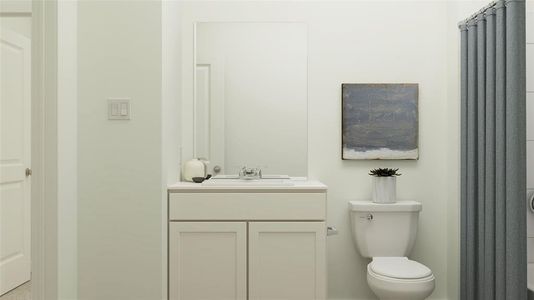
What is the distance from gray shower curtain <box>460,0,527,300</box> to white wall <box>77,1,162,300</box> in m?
1.65

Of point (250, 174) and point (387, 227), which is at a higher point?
point (250, 174)

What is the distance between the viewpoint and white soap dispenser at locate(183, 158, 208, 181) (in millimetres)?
2658

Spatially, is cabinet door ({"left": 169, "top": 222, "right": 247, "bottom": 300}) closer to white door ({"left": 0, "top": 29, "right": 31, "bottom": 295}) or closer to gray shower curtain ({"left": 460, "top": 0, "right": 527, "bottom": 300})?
gray shower curtain ({"left": 460, "top": 0, "right": 527, "bottom": 300})

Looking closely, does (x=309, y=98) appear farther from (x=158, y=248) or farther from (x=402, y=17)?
(x=158, y=248)

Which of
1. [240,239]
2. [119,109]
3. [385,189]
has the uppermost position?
[119,109]

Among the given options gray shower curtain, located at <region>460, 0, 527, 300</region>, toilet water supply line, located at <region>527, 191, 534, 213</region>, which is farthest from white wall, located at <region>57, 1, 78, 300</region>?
toilet water supply line, located at <region>527, 191, 534, 213</region>

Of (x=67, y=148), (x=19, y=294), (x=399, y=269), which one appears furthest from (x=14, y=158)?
(x=399, y=269)

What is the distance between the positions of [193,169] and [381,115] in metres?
1.28

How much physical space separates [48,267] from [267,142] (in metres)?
1.45

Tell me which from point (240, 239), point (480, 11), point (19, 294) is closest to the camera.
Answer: point (480, 11)

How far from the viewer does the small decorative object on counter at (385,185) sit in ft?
8.89

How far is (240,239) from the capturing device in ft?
7.71

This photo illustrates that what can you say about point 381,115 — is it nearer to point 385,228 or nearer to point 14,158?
point 385,228

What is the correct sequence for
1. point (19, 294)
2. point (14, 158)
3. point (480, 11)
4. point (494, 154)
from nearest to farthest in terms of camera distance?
point (494, 154)
point (480, 11)
point (19, 294)
point (14, 158)
